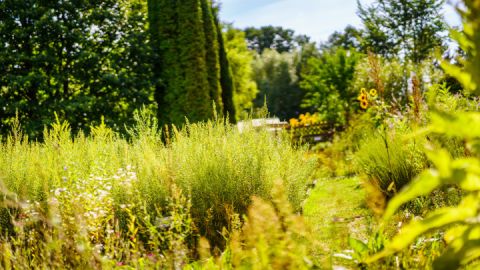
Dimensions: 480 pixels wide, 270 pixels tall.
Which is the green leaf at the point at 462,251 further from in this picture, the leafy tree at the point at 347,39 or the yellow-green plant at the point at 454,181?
the leafy tree at the point at 347,39

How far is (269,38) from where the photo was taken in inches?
2635

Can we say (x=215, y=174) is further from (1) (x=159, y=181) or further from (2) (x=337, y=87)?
(2) (x=337, y=87)

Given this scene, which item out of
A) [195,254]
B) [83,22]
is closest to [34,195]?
[195,254]

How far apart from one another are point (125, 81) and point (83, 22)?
1614mm

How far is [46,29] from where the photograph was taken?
377 inches

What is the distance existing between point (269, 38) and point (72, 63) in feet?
194

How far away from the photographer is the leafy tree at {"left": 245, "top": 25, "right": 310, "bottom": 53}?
215 feet

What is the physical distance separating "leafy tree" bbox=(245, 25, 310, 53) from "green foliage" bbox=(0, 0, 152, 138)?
5512 centimetres

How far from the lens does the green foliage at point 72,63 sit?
30.3ft

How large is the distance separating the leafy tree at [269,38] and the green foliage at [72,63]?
55.1m

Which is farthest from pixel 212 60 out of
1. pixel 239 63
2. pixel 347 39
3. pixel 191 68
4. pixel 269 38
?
pixel 269 38

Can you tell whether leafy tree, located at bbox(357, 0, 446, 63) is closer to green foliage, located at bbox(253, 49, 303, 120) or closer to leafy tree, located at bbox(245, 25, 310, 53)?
green foliage, located at bbox(253, 49, 303, 120)

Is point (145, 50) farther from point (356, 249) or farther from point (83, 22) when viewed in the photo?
point (356, 249)

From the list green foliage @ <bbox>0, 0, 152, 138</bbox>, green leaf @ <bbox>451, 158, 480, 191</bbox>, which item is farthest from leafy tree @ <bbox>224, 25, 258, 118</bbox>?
green leaf @ <bbox>451, 158, 480, 191</bbox>
